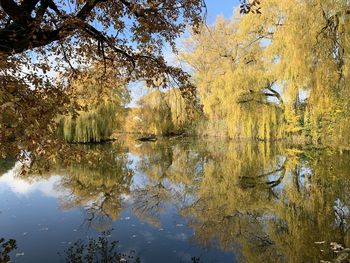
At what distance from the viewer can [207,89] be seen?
2112cm

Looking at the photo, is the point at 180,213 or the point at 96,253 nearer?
the point at 96,253

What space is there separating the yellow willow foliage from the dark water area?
1.92m

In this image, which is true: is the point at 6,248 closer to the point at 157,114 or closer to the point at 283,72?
the point at 283,72

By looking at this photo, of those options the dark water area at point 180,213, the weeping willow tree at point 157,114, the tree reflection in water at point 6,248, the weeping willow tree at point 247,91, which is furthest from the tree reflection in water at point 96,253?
the weeping willow tree at point 157,114

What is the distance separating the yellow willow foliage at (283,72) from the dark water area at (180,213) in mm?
1915

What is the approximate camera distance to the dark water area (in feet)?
18.8

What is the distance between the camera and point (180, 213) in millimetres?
8008

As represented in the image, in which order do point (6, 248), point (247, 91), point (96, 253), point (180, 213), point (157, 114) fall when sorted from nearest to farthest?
point (96, 253)
point (6, 248)
point (180, 213)
point (247, 91)
point (157, 114)

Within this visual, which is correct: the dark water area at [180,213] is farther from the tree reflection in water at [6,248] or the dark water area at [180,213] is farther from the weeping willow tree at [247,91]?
the weeping willow tree at [247,91]

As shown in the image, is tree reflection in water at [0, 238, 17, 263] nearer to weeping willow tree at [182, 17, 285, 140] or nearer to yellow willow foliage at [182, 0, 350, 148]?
yellow willow foliage at [182, 0, 350, 148]

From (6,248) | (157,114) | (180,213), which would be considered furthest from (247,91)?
(6,248)

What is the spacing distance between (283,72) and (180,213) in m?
8.74

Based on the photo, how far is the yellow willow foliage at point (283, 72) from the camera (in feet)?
27.0

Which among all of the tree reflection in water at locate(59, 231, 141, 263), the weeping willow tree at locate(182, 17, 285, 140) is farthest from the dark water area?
the weeping willow tree at locate(182, 17, 285, 140)
